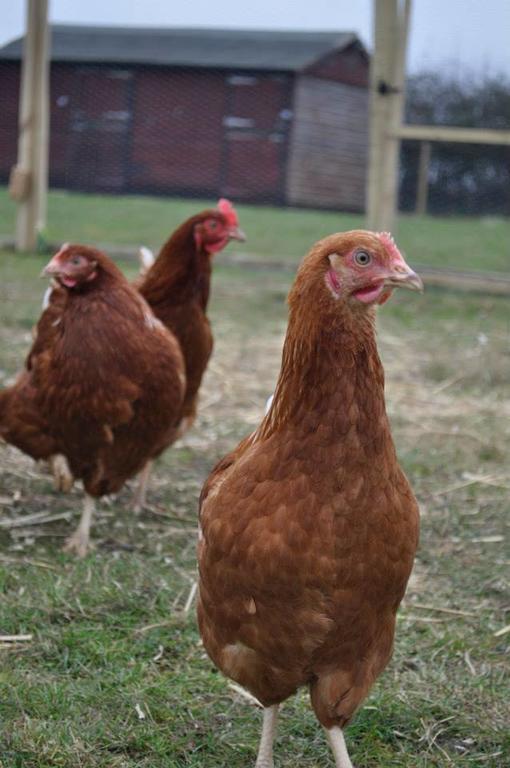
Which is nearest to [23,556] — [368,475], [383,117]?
[368,475]

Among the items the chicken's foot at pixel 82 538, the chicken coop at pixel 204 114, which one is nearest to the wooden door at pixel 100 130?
the chicken coop at pixel 204 114

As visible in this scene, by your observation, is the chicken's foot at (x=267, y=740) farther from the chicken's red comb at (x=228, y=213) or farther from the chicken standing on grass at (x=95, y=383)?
the chicken's red comb at (x=228, y=213)

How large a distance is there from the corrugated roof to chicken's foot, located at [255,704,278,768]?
854 centimetres

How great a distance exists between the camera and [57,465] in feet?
10.8

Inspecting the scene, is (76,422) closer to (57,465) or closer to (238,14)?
(57,465)

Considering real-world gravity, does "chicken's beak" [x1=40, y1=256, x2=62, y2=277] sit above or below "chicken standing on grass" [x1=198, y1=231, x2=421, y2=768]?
above

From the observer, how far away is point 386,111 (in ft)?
23.1

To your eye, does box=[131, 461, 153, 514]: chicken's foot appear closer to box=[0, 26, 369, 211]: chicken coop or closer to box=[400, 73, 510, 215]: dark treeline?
box=[400, 73, 510, 215]: dark treeline

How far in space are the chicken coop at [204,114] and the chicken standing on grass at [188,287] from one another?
5632 mm

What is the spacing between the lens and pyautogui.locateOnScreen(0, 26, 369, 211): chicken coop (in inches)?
394

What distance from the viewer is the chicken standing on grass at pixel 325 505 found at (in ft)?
5.86

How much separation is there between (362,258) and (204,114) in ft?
30.4

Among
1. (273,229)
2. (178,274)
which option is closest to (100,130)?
(273,229)

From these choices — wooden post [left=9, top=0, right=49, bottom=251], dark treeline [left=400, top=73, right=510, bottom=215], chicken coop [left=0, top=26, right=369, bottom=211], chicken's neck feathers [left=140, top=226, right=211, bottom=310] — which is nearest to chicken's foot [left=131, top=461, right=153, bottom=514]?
chicken's neck feathers [left=140, top=226, right=211, bottom=310]
